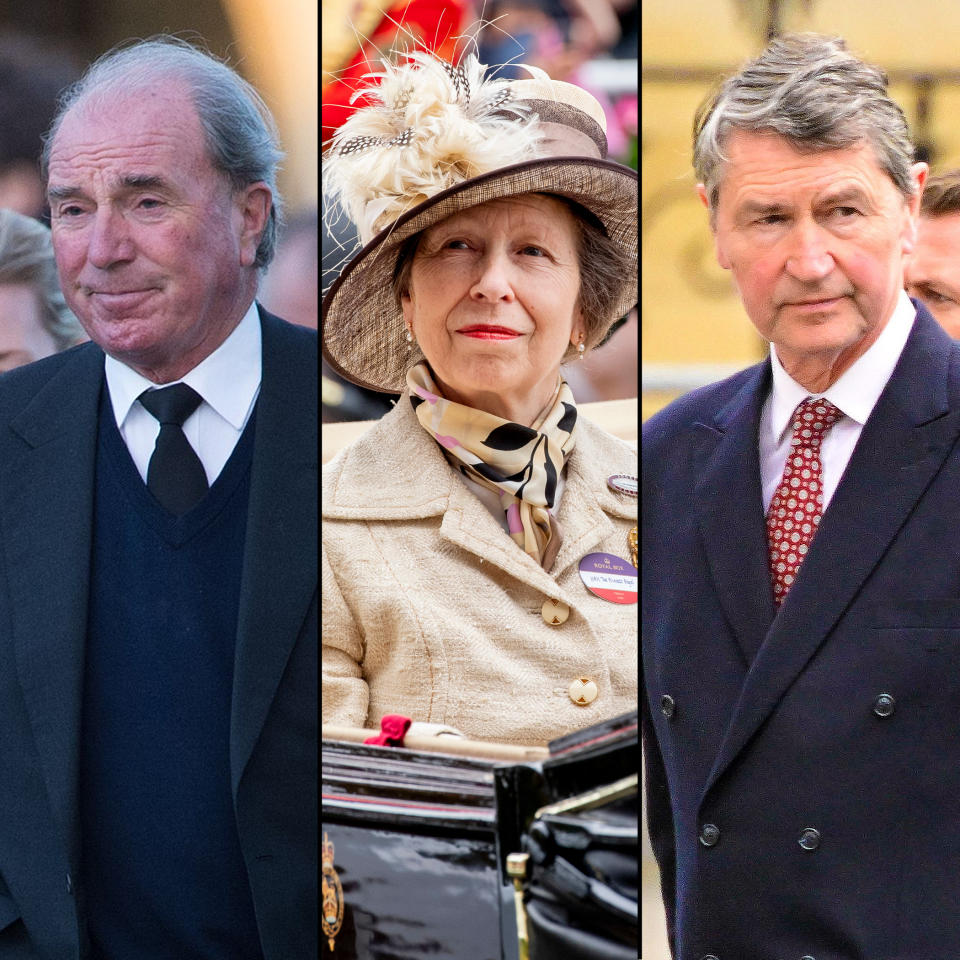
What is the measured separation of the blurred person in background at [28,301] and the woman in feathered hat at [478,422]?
0.81 meters

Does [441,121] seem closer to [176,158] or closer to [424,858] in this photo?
[176,158]

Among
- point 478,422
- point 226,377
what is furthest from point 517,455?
point 226,377

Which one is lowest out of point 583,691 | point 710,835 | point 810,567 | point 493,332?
point 710,835

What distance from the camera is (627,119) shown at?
3441mm

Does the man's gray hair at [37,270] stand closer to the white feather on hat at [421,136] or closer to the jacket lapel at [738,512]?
the white feather on hat at [421,136]

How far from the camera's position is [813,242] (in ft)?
10.8

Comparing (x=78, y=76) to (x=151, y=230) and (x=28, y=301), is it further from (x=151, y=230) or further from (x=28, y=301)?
(x=28, y=301)

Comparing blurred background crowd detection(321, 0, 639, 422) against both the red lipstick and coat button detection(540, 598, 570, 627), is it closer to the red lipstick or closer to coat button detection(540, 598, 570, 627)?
the red lipstick

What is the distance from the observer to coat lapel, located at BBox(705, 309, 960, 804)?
126 inches

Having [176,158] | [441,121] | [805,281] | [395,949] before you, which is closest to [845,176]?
[805,281]

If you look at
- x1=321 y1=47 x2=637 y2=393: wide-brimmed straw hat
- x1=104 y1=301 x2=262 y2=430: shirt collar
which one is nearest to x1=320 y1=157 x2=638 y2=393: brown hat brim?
x1=321 y1=47 x2=637 y2=393: wide-brimmed straw hat

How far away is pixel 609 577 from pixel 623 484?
0.28 m

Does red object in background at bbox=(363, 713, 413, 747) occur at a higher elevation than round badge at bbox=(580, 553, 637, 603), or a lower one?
lower

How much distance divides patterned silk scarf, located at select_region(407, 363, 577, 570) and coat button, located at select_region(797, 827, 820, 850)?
990mm
